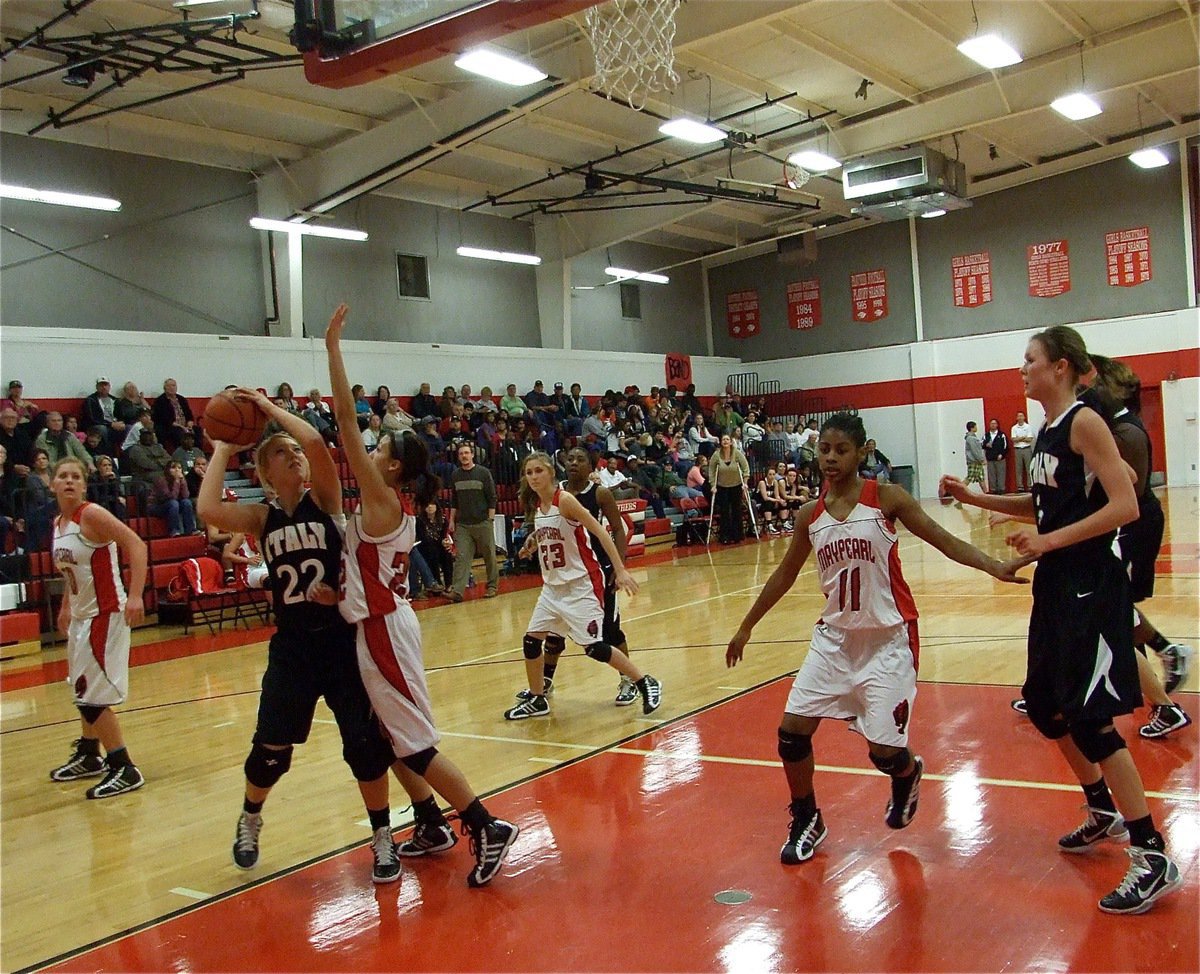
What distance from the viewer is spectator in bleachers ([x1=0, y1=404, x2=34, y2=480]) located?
1297 centimetres

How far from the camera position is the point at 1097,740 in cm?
327

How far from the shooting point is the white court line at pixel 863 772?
13.6ft

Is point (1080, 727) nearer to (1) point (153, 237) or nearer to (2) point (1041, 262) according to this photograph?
(1) point (153, 237)

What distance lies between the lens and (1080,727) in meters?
3.30

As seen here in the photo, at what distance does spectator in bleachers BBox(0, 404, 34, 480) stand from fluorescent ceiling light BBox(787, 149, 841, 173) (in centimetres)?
1306

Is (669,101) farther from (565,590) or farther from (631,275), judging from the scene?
(565,590)

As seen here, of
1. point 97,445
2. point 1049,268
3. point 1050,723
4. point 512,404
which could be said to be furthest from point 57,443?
point 1049,268

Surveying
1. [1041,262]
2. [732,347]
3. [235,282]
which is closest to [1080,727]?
[235,282]

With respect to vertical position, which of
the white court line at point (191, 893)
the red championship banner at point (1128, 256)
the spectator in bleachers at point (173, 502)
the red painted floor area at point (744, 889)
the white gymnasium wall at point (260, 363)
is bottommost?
the white court line at point (191, 893)

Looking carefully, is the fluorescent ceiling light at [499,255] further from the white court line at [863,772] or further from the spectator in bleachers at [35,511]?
the white court line at [863,772]

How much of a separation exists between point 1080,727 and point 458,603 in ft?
32.2

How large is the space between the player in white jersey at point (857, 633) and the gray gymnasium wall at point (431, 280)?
685 inches

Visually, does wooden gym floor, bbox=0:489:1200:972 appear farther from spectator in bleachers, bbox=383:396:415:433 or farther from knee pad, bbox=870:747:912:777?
spectator in bleachers, bbox=383:396:415:433

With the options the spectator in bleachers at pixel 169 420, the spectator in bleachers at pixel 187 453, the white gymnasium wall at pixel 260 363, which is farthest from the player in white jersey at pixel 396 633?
the white gymnasium wall at pixel 260 363
